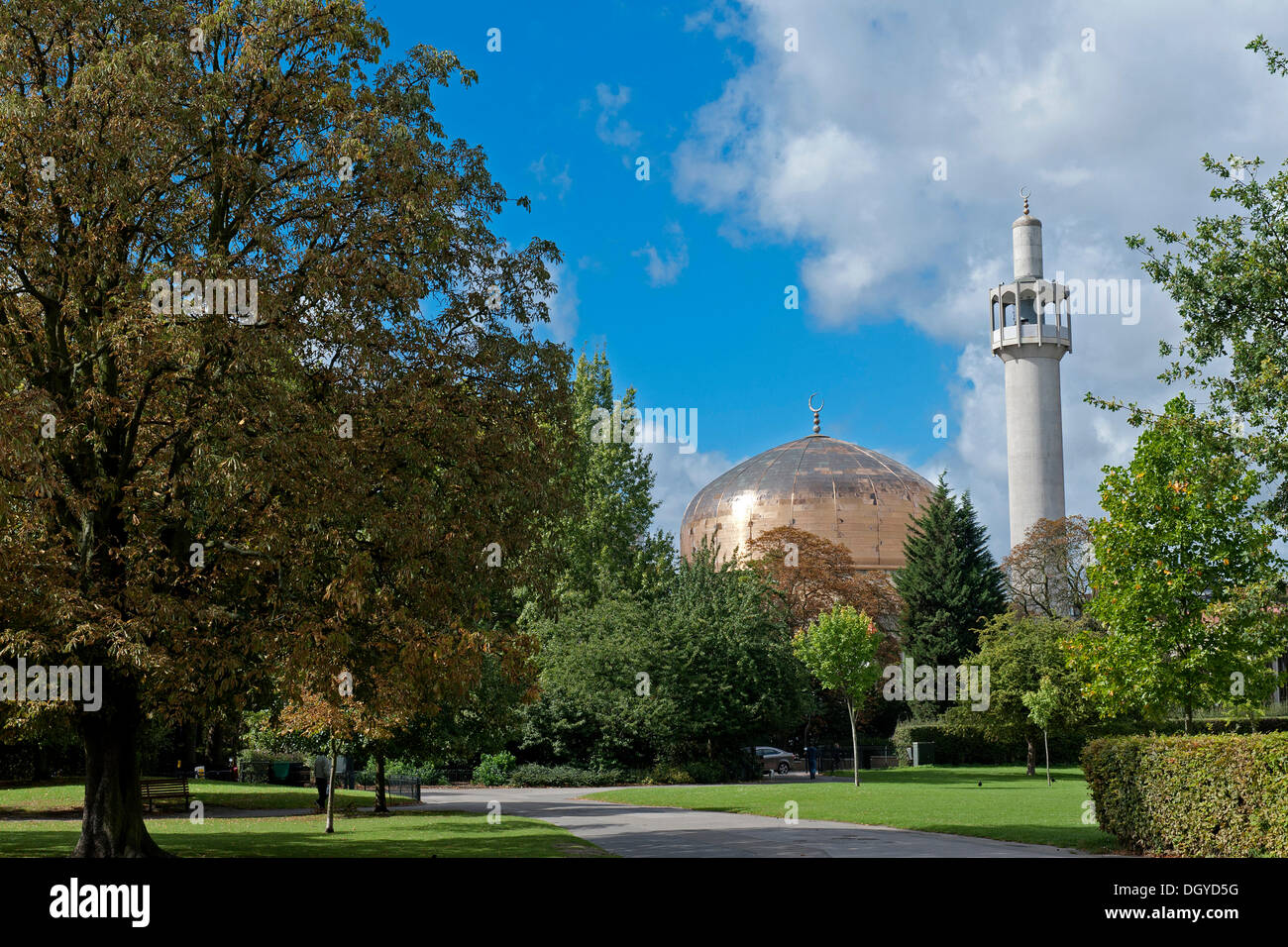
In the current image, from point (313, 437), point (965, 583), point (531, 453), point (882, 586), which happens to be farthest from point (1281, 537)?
point (882, 586)

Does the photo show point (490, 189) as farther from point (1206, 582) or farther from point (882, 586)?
point (882, 586)

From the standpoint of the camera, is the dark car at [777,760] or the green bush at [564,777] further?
the dark car at [777,760]

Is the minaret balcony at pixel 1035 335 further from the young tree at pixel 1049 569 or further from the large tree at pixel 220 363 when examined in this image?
the large tree at pixel 220 363

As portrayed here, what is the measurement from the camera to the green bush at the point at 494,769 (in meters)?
38.4

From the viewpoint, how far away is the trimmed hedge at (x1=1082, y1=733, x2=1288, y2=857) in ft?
44.3

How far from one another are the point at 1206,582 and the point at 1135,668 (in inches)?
77.9

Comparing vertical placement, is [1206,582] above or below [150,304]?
below

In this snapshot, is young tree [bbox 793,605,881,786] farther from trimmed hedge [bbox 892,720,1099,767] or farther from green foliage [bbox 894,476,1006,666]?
green foliage [bbox 894,476,1006,666]

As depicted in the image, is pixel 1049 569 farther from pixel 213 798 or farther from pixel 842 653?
pixel 213 798

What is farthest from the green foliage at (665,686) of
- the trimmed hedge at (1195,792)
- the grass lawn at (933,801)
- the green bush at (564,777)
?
the trimmed hedge at (1195,792)

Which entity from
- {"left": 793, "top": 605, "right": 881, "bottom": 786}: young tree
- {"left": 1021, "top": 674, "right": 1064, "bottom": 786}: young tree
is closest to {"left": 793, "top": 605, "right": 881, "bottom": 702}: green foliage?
{"left": 793, "top": 605, "right": 881, "bottom": 786}: young tree

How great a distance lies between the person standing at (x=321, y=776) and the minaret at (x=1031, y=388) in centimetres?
4748

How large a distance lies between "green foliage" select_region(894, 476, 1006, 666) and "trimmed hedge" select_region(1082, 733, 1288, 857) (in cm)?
3931

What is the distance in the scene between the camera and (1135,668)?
2009 centimetres
